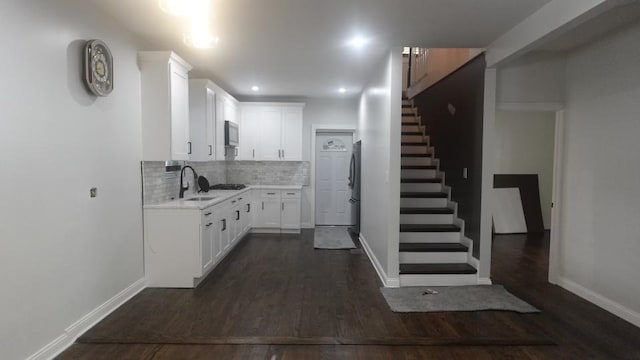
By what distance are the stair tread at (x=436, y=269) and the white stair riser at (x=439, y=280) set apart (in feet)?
0.14

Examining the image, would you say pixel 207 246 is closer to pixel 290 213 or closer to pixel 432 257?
pixel 290 213

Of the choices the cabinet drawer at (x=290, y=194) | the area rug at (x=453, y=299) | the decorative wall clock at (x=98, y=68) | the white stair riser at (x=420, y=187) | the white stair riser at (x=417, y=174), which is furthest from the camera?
the cabinet drawer at (x=290, y=194)

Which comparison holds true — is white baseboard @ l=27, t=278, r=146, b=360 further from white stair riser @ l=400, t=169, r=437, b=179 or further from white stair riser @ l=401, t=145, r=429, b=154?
white stair riser @ l=401, t=145, r=429, b=154

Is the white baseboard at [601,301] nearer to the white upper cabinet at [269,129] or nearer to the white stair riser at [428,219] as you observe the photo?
the white stair riser at [428,219]

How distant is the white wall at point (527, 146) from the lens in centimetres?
639

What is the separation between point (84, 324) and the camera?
256 centimetres

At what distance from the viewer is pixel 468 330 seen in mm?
2627

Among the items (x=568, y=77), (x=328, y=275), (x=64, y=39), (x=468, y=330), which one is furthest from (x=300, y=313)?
(x=568, y=77)

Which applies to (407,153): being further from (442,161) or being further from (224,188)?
(224,188)

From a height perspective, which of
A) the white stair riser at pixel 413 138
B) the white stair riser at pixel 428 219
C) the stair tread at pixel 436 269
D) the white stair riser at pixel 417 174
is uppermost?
the white stair riser at pixel 413 138

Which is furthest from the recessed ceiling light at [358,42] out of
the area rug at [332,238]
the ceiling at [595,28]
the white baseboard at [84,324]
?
the white baseboard at [84,324]

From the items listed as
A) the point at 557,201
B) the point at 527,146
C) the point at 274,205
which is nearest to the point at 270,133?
the point at 274,205

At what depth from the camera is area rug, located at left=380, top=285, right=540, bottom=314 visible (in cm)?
301

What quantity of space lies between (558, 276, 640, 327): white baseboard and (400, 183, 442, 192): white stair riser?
179 cm
